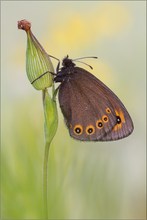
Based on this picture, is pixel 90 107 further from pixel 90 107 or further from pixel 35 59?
Answer: pixel 35 59

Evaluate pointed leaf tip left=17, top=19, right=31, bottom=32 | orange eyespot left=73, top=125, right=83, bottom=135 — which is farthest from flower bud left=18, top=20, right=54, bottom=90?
orange eyespot left=73, top=125, right=83, bottom=135

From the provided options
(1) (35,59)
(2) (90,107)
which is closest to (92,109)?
(2) (90,107)

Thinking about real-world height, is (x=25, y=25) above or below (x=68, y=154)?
above

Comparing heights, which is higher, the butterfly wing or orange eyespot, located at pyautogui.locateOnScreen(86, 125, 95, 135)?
the butterfly wing

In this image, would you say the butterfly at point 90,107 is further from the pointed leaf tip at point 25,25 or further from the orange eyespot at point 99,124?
the pointed leaf tip at point 25,25

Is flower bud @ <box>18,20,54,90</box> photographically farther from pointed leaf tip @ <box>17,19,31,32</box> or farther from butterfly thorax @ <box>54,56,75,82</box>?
butterfly thorax @ <box>54,56,75,82</box>

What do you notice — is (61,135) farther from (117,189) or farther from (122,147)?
(122,147)

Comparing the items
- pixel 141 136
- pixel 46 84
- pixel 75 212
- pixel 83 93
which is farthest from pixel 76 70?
pixel 141 136
